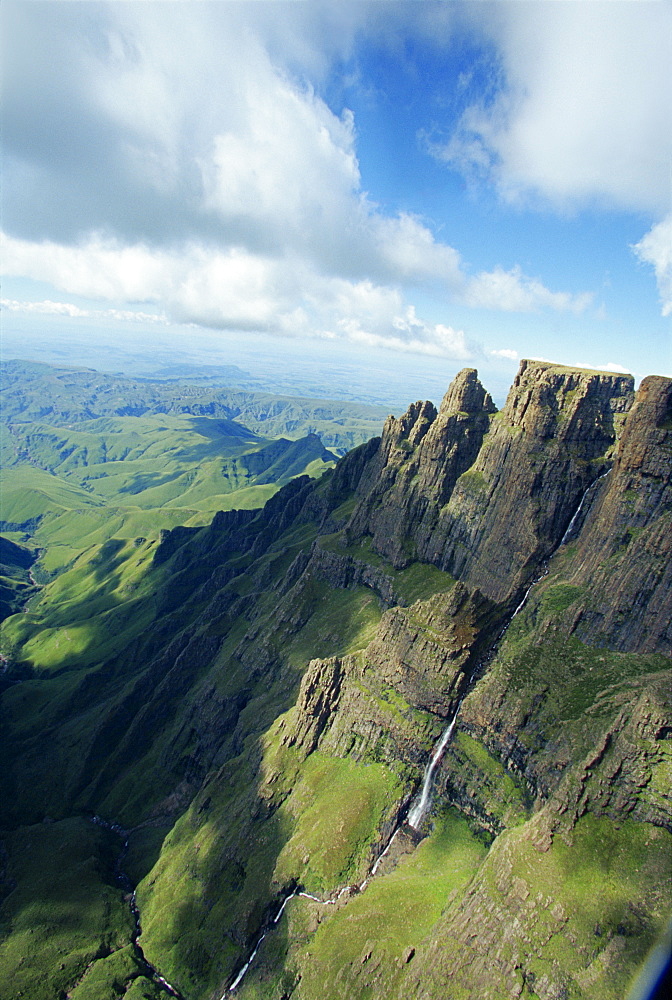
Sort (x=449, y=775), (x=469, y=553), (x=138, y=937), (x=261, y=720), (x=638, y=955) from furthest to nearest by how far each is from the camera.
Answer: (x=261, y=720) < (x=469, y=553) < (x=138, y=937) < (x=449, y=775) < (x=638, y=955)

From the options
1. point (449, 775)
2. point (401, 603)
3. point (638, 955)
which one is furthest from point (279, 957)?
point (401, 603)

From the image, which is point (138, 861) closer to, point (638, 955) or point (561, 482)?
point (638, 955)

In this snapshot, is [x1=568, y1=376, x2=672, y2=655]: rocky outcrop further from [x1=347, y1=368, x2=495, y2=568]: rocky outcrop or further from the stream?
the stream

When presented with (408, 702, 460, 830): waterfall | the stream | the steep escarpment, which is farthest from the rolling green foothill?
(408, 702, 460, 830): waterfall

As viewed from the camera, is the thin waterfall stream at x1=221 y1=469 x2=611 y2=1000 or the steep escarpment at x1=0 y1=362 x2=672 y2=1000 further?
the thin waterfall stream at x1=221 y1=469 x2=611 y2=1000

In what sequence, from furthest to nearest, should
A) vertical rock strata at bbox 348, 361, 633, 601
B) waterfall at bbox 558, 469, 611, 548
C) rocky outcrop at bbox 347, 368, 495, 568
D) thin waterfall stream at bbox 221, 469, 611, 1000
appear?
rocky outcrop at bbox 347, 368, 495, 568
vertical rock strata at bbox 348, 361, 633, 601
waterfall at bbox 558, 469, 611, 548
thin waterfall stream at bbox 221, 469, 611, 1000

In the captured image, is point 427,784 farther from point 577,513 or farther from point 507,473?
point 507,473

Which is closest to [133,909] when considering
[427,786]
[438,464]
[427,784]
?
[427,786]
